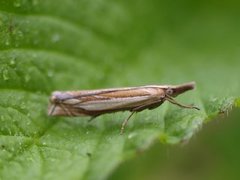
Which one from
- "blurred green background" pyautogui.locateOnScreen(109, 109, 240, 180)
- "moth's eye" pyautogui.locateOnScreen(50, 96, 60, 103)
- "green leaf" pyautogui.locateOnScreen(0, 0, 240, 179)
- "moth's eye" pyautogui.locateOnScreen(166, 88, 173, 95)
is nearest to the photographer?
"green leaf" pyautogui.locateOnScreen(0, 0, 240, 179)

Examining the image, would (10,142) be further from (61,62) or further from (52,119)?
(61,62)

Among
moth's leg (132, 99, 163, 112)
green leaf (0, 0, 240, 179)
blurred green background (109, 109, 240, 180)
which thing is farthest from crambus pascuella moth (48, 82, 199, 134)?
blurred green background (109, 109, 240, 180)

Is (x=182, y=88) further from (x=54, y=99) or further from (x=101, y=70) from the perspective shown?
(x=54, y=99)

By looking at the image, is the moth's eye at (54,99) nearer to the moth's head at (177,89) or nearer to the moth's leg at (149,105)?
the moth's leg at (149,105)

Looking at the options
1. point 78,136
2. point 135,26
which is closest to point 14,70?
point 78,136

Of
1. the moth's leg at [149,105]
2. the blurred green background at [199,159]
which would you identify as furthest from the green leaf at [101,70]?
the blurred green background at [199,159]

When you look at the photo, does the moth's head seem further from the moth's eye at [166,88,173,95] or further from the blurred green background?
the blurred green background
